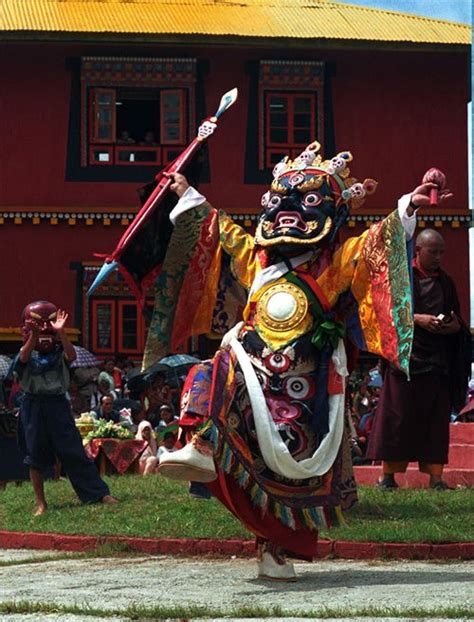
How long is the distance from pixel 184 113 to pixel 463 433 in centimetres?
1590

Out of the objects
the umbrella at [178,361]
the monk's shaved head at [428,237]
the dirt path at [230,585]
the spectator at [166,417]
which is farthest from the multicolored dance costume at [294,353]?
the umbrella at [178,361]

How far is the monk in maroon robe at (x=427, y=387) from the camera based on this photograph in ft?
40.6

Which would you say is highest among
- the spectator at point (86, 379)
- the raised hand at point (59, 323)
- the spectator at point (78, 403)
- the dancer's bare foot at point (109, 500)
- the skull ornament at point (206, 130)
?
the skull ornament at point (206, 130)

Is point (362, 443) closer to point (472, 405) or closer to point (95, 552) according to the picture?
point (472, 405)

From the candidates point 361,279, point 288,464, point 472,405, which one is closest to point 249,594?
point 288,464

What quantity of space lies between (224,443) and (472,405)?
21.8ft

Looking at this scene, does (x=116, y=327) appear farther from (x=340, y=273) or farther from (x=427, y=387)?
(x=340, y=273)

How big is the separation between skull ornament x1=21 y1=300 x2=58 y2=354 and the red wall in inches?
621

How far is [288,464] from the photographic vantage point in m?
9.14

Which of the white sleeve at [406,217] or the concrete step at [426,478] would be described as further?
the concrete step at [426,478]

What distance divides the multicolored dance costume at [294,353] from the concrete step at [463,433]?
5.13 meters

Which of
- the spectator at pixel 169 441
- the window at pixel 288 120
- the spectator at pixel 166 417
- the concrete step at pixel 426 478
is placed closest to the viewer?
the concrete step at pixel 426 478

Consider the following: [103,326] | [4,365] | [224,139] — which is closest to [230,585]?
[4,365]

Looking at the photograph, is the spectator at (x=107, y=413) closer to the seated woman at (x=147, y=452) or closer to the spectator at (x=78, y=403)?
the seated woman at (x=147, y=452)
